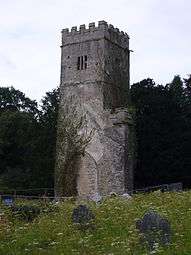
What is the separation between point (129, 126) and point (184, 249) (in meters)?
29.4

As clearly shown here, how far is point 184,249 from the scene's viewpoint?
1344 cm

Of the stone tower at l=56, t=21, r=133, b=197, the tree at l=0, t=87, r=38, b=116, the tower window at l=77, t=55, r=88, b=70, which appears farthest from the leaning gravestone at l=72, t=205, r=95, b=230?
the tree at l=0, t=87, r=38, b=116

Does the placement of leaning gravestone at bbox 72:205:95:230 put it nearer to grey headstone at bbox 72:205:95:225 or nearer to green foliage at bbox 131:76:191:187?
grey headstone at bbox 72:205:95:225

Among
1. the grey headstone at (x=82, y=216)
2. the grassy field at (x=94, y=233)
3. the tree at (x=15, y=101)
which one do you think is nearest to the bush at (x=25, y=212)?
the grassy field at (x=94, y=233)

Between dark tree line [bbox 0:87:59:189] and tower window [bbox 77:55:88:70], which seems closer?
tower window [bbox 77:55:88:70]

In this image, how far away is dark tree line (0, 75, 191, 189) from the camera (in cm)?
4728

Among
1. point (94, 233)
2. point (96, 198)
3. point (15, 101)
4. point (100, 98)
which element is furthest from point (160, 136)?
point (94, 233)

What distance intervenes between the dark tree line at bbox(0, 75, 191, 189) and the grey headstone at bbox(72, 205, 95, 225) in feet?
94.8

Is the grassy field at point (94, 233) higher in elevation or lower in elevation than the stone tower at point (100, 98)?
lower

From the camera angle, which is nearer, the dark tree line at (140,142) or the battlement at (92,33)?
the battlement at (92,33)

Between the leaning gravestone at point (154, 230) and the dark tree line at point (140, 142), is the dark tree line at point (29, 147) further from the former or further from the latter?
the leaning gravestone at point (154, 230)

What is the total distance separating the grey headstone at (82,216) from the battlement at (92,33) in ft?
93.1

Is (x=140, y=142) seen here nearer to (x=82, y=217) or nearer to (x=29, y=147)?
(x=29, y=147)

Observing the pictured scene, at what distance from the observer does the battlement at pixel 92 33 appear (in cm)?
4419
